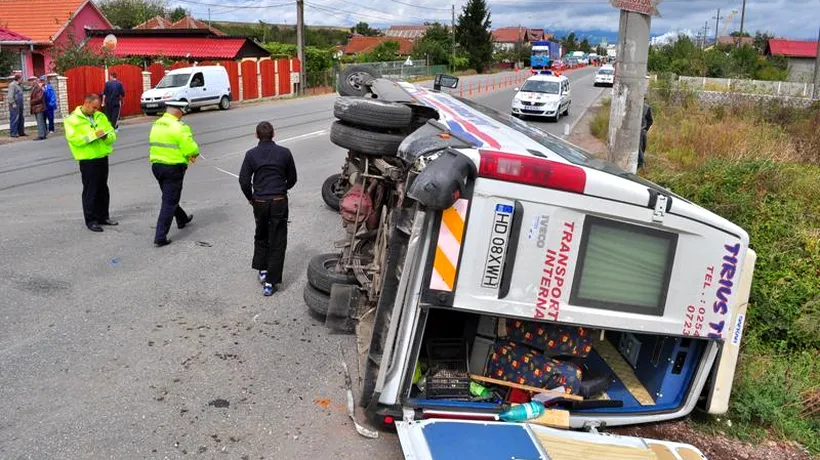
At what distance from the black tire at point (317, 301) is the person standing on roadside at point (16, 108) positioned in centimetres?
1582

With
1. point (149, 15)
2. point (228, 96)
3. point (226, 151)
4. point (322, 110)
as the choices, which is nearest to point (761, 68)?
point (322, 110)

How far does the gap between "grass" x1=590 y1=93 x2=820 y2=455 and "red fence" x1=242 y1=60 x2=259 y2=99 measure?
1033 inches

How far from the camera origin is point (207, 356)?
17.7ft

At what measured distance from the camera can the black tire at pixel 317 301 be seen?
6.05m

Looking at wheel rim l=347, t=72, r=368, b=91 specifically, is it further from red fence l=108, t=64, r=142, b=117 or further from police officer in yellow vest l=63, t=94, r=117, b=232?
red fence l=108, t=64, r=142, b=117

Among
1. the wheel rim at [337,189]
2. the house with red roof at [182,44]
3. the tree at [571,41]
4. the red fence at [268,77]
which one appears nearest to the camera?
the wheel rim at [337,189]

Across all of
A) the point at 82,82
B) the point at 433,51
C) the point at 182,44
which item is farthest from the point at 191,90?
the point at 433,51

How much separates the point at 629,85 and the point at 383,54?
61.5 meters

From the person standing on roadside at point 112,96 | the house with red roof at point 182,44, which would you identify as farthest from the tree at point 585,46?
the person standing on roadside at point 112,96

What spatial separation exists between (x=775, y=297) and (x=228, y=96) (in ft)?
85.7

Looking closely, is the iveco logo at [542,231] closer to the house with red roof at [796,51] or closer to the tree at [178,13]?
the house with red roof at [796,51]

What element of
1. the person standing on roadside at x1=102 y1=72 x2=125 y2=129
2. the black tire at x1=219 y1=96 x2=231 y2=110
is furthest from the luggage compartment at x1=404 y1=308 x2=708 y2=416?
the black tire at x1=219 y1=96 x2=231 y2=110

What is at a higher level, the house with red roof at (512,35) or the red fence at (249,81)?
the house with red roof at (512,35)

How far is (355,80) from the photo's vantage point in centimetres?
883
